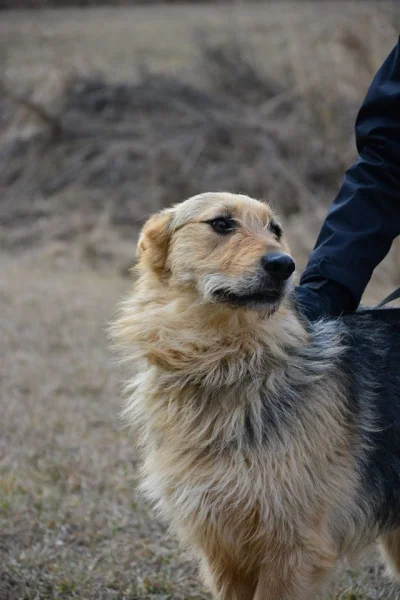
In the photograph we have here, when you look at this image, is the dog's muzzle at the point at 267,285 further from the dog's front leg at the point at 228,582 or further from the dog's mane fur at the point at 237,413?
the dog's front leg at the point at 228,582

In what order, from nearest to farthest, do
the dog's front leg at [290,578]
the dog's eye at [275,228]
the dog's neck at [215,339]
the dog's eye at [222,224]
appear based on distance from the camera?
the dog's front leg at [290,578]
the dog's neck at [215,339]
the dog's eye at [222,224]
the dog's eye at [275,228]

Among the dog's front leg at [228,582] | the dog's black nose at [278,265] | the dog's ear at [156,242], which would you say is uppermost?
the dog's black nose at [278,265]

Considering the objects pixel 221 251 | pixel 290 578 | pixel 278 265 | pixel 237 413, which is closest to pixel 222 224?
pixel 221 251

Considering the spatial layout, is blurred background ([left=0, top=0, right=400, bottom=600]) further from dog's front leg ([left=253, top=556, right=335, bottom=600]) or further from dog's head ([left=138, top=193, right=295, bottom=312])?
dog's head ([left=138, top=193, right=295, bottom=312])

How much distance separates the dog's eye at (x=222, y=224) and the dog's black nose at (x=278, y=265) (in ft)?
1.30

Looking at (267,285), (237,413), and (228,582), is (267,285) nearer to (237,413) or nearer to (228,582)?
(237,413)

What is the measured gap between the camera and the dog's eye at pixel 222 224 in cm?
372

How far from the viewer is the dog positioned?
10.9ft

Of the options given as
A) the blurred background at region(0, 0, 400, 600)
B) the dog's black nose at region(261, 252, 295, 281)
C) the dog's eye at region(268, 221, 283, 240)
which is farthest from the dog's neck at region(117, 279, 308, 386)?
the blurred background at region(0, 0, 400, 600)

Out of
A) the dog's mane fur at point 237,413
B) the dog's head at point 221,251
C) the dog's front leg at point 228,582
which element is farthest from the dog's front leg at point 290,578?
the dog's head at point 221,251

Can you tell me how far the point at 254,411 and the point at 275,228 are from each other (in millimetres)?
981

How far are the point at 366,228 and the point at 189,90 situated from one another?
12.5 m

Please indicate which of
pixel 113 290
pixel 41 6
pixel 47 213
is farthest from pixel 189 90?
pixel 41 6

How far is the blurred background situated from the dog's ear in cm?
169
